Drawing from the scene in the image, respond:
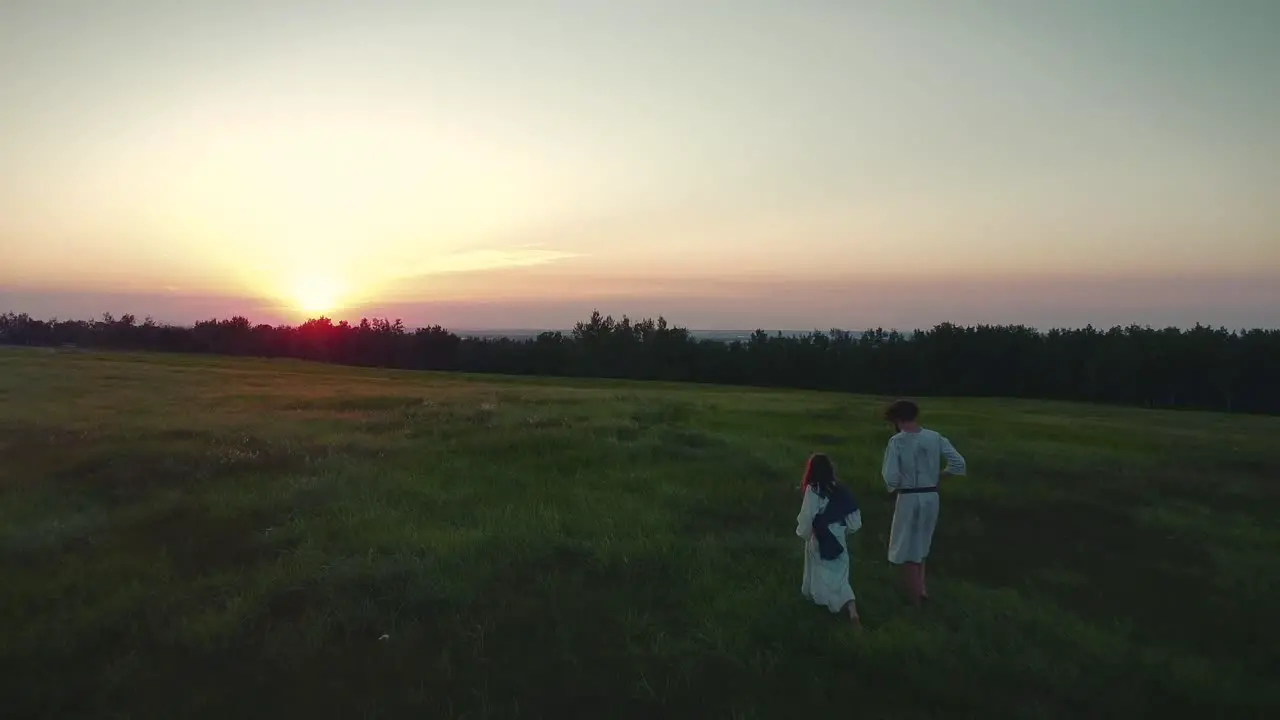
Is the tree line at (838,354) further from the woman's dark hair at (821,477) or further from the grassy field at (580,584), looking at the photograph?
the woman's dark hair at (821,477)

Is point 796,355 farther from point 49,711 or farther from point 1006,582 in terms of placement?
point 49,711

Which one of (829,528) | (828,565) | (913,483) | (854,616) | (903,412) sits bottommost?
(854,616)

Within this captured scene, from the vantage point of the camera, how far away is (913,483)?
9.87 metres

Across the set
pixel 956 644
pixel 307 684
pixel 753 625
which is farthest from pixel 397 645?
pixel 956 644

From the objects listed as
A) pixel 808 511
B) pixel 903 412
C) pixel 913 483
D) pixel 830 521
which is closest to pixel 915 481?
pixel 913 483

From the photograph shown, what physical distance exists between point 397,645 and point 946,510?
1066cm

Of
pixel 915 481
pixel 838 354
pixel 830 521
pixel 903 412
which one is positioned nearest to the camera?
pixel 830 521

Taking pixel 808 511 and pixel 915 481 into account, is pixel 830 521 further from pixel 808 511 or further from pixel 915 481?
pixel 915 481

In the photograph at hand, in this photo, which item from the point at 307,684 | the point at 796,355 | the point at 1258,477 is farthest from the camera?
the point at 796,355

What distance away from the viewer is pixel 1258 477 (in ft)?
63.5

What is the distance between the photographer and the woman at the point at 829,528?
9242mm

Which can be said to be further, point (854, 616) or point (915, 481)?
point (915, 481)

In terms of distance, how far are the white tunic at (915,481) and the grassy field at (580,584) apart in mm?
758

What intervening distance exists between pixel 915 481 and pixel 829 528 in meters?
1.42
